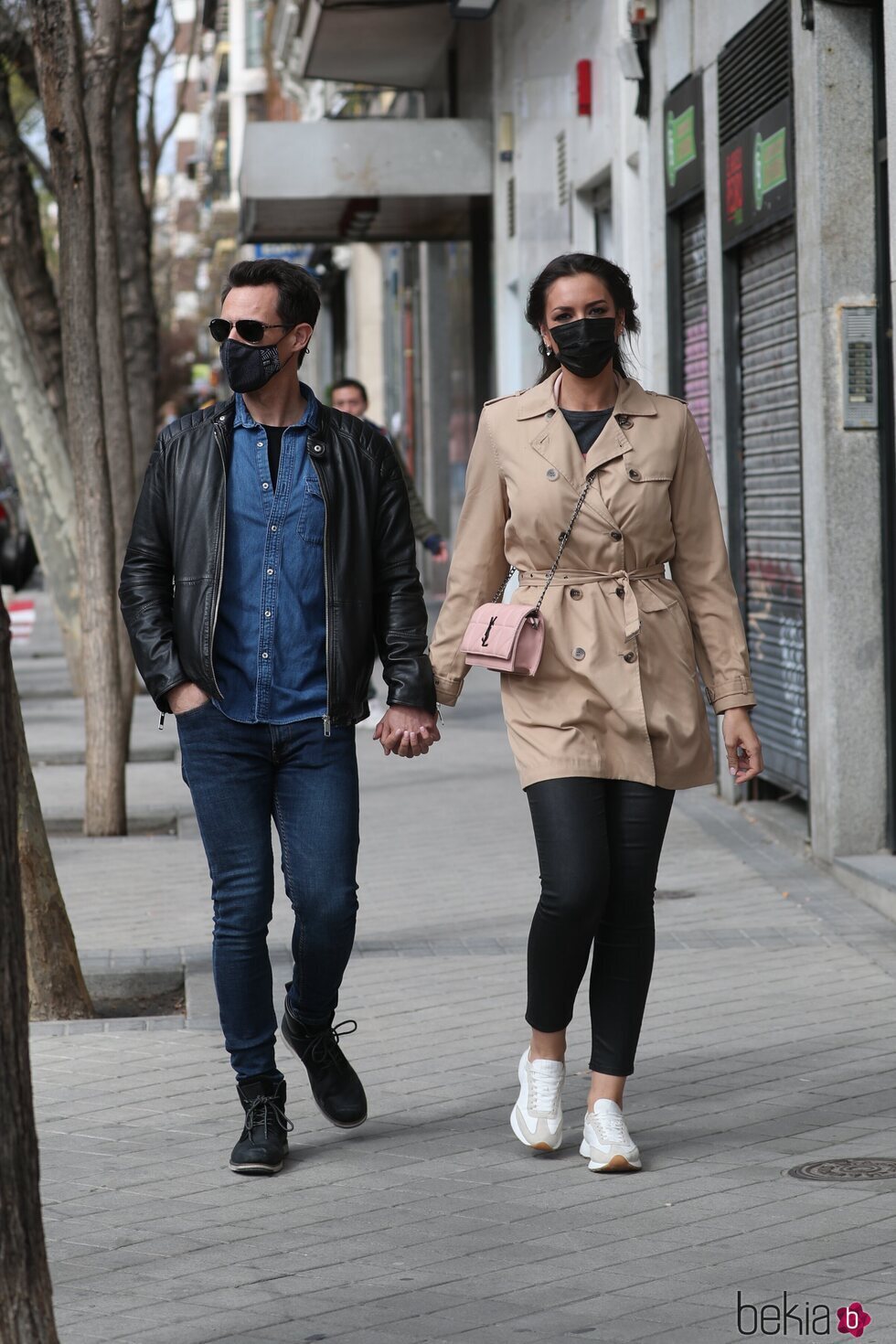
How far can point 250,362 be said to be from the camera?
16.3 ft

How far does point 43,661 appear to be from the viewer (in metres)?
20.9

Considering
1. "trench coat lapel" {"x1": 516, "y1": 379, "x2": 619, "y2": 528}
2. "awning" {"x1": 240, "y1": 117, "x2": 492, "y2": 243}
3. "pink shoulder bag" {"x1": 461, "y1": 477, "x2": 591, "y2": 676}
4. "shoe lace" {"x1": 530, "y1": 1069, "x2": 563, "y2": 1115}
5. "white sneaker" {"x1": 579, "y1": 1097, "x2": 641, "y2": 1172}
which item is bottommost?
"white sneaker" {"x1": 579, "y1": 1097, "x2": 641, "y2": 1172}

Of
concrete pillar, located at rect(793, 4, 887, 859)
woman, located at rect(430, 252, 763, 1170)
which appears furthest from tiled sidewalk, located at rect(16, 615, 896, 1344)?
concrete pillar, located at rect(793, 4, 887, 859)

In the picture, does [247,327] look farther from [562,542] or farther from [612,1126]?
[612,1126]

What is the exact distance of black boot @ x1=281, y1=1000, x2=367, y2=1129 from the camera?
17.5ft

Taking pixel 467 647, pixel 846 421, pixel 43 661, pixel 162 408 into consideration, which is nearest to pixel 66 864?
pixel 846 421

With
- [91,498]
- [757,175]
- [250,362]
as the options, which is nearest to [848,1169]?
[250,362]

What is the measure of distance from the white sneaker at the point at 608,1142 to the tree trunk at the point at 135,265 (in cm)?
1104

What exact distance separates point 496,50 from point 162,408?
45.9 m

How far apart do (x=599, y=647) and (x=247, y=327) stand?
1076 millimetres

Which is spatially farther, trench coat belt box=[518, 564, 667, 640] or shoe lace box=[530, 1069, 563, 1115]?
shoe lace box=[530, 1069, 563, 1115]

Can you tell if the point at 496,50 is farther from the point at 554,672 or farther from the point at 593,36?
the point at 554,672

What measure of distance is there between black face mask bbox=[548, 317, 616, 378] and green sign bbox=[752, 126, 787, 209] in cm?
450

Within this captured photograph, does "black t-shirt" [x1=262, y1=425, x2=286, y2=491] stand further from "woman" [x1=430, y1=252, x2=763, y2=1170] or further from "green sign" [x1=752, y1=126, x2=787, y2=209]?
"green sign" [x1=752, y1=126, x2=787, y2=209]
